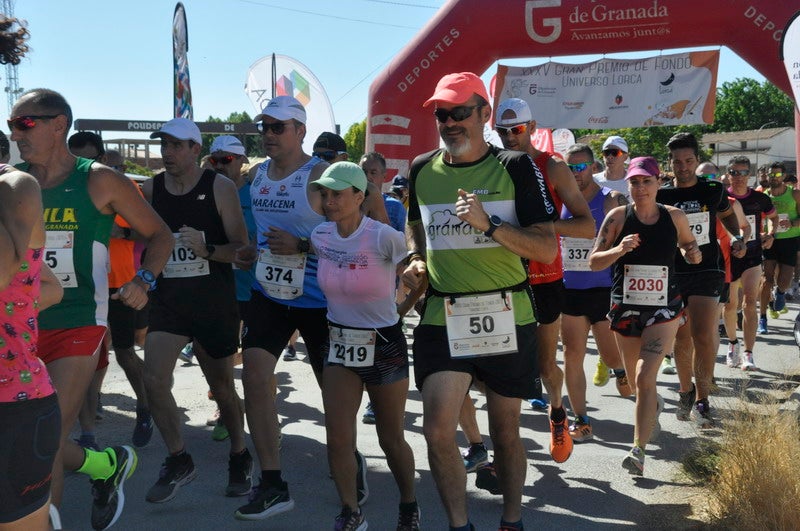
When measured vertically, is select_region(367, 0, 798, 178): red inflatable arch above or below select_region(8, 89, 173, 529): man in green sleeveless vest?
above

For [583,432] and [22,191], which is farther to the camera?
[583,432]

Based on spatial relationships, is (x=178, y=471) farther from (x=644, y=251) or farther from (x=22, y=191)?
(x=644, y=251)

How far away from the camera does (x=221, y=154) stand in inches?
280

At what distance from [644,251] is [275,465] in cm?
291

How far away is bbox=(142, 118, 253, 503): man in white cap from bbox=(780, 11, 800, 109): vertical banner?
3917mm

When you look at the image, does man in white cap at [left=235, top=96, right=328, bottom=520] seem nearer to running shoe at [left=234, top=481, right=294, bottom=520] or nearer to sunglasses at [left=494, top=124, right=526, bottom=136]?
running shoe at [left=234, top=481, right=294, bottom=520]

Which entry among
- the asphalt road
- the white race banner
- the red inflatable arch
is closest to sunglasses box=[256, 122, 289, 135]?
the asphalt road

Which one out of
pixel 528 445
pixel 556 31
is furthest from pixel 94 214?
pixel 556 31

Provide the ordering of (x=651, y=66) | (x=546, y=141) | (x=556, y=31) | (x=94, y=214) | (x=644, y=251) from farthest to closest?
(x=546, y=141) → (x=651, y=66) → (x=556, y=31) → (x=644, y=251) → (x=94, y=214)

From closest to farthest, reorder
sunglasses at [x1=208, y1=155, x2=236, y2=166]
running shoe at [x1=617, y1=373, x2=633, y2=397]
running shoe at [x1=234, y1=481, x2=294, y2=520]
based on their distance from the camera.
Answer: running shoe at [x1=234, y1=481, x2=294, y2=520], sunglasses at [x1=208, y1=155, x2=236, y2=166], running shoe at [x1=617, y1=373, x2=633, y2=397]

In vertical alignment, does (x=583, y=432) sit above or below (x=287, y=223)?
below

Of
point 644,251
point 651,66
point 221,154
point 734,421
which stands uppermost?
point 651,66

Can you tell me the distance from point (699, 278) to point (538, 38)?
→ 4749mm

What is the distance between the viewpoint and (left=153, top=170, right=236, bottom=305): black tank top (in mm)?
5188
